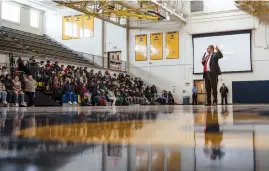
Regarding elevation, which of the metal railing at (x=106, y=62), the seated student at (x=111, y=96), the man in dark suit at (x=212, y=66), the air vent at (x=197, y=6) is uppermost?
the air vent at (x=197, y=6)

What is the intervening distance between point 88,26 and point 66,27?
2137 mm

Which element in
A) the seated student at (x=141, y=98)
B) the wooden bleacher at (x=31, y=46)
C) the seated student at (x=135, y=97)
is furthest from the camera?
the seated student at (x=141, y=98)

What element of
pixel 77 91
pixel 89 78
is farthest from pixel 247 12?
pixel 77 91

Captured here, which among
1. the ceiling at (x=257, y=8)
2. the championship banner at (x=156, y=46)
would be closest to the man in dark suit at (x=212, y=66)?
the ceiling at (x=257, y=8)

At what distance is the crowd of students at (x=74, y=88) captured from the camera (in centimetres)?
1191

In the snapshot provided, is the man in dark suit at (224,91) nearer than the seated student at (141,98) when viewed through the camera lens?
No

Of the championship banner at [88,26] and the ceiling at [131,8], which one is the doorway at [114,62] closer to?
the championship banner at [88,26]

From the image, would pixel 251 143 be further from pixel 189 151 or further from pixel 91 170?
pixel 91 170

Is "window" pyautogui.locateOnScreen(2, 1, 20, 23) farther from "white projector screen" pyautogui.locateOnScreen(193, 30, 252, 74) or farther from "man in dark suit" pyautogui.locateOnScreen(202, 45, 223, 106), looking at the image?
"man in dark suit" pyautogui.locateOnScreen(202, 45, 223, 106)

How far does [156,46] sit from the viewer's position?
25.3 meters

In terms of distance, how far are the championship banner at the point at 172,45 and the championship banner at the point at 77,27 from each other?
742cm

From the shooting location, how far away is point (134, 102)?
2073cm

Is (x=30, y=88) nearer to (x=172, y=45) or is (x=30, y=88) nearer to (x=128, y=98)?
(x=128, y=98)

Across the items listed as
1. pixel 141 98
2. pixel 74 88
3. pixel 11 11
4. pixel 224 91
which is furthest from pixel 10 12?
pixel 224 91
